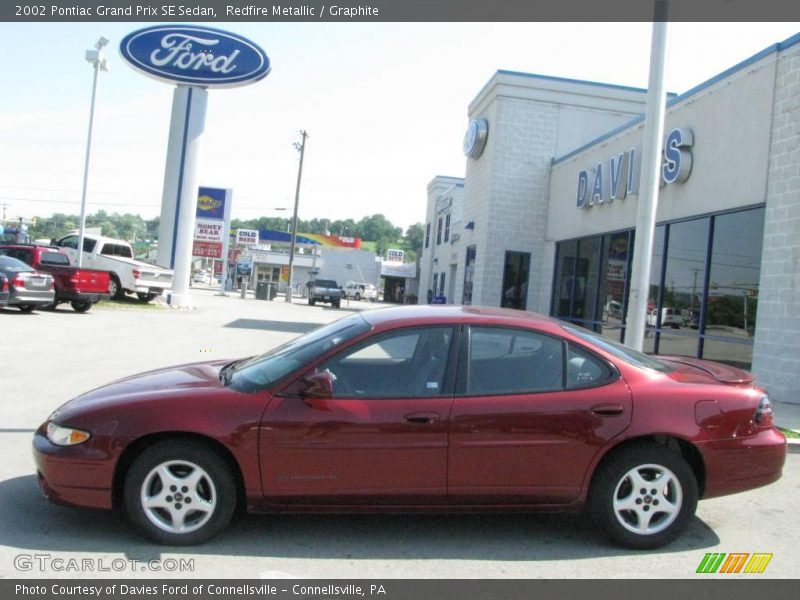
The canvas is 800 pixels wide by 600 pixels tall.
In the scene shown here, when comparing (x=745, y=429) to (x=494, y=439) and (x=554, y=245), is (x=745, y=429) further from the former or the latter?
(x=554, y=245)

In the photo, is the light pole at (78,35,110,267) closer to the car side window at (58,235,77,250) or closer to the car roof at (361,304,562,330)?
the car side window at (58,235,77,250)

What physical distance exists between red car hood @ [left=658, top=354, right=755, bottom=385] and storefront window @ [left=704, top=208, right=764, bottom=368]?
5999 mm

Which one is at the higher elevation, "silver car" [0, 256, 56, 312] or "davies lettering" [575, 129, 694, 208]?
"davies lettering" [575, 129, 694, 208]

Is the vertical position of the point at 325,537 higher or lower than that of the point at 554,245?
lower

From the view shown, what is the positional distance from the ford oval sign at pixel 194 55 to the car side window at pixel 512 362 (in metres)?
21.2

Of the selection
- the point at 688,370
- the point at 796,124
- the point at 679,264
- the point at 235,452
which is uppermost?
the point at 796,124

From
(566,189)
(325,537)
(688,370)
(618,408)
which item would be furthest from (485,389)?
(566,189)

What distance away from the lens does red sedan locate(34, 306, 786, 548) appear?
4.16 metres

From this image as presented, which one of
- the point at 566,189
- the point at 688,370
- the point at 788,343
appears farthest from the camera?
the point at 566,189

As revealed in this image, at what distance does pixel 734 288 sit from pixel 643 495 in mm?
8018

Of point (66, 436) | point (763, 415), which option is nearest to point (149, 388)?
point (66, 436)

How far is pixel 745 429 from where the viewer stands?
453cm

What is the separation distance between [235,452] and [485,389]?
1581mm

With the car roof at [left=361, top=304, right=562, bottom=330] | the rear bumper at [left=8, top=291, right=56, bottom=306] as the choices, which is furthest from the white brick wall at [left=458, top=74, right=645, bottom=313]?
the car roof at [left=361, top=304, right=562, bottom=330]
